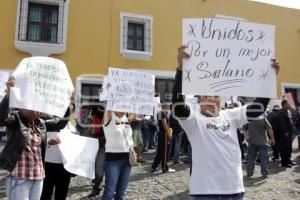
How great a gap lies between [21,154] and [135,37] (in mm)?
13050

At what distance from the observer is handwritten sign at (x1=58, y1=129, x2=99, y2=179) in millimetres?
4720

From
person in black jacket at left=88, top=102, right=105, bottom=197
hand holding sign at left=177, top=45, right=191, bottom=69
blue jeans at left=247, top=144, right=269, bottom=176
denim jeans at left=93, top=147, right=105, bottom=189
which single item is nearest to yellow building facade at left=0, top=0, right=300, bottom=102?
blue jeans at left=247, top=144, right=269, bottom=176

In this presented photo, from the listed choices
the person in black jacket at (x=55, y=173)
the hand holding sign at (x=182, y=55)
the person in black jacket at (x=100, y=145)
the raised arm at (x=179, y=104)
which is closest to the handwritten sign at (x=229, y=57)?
the hand holding sign at (x=182, y=55)

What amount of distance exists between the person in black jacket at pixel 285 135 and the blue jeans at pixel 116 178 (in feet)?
21.3

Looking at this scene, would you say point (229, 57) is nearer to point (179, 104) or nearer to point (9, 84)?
point (179, 104)

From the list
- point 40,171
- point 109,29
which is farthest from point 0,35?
point 40,171

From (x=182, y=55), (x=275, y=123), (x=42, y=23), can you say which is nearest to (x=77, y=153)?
(x=182, y=55)

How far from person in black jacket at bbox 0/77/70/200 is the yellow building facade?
36.6 ft

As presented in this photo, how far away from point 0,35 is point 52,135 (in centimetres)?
1077

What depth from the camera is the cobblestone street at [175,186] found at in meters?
6.63

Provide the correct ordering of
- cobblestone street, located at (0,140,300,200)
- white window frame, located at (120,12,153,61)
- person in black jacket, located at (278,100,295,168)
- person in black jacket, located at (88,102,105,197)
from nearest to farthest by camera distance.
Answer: person in black jacket, located at (88,102,105,197) → cobblestone street, located at (0,140,300,200) → person in black jacket, located at (278,100,295,168) → white window frame, located at (120,12,153,61)

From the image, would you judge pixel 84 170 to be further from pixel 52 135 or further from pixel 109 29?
pixel 109 29

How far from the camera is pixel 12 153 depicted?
3.40 metres

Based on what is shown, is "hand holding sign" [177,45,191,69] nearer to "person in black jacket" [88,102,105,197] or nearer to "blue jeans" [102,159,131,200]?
"blue jeans" [102,159,131,200]
